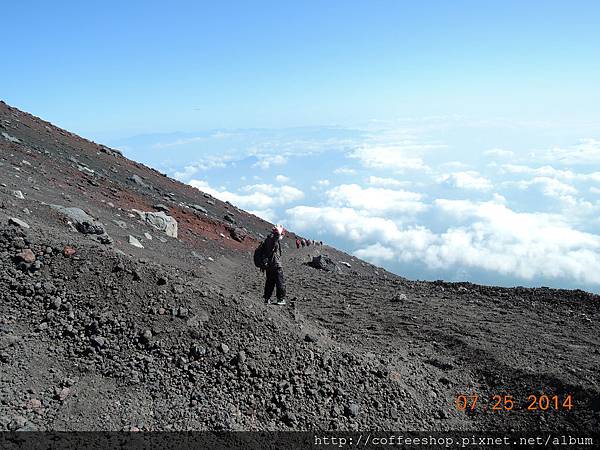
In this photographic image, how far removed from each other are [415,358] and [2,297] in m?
7.45

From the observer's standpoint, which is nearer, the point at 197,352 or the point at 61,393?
the point at 61,393

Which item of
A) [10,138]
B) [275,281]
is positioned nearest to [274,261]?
[275,281]

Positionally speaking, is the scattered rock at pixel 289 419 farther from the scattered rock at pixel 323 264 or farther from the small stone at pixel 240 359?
the scattered rock at pixel 323 264

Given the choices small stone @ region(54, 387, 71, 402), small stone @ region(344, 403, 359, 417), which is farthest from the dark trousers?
small stone @ region(54, 387, 71, 402)

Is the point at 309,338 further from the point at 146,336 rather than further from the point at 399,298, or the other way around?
the point at 399,298

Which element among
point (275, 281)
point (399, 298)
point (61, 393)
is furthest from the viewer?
point (399, 298)

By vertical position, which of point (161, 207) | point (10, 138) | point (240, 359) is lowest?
point (240, 359)

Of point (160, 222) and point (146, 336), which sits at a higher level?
point (160, 222)

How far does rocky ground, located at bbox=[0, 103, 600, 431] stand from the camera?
18.6ft
